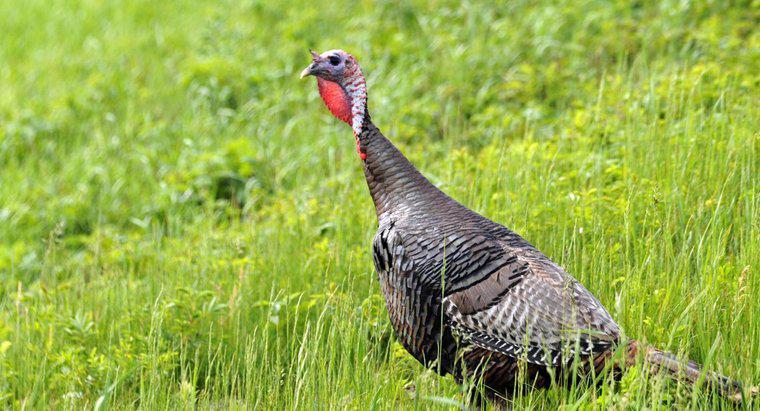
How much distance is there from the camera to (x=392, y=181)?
4520mm

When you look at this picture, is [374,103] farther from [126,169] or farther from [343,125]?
[126,169]

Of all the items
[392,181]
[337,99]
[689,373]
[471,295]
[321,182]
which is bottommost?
[689,373]

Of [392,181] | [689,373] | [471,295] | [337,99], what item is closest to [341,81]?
[337,99]

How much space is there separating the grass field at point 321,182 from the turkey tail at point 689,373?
0.24ft

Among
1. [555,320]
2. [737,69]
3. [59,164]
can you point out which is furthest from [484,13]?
[555,320]

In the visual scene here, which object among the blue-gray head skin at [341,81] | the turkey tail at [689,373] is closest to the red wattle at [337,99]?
the blue-gray head skin at [341,81]

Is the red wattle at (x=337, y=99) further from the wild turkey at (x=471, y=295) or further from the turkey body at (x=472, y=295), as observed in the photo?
the turkey body at (x=472, y=295)

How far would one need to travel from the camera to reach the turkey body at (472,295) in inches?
152

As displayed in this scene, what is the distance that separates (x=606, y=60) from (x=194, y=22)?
19.1 ft

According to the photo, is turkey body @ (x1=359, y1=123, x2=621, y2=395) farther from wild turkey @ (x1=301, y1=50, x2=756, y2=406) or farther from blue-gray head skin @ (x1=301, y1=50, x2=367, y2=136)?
blue-gray head skin @ (x1=301, y1=50, x2=367, y2=136)

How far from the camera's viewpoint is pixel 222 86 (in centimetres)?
986

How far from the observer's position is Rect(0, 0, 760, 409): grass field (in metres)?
4.26

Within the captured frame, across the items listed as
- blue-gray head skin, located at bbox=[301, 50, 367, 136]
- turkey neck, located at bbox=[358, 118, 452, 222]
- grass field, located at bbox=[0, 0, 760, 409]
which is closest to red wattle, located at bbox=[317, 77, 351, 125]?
blue-gray head skin, located at bbox=[301, 50, 367, 136]

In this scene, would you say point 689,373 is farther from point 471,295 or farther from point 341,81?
point 341,81
